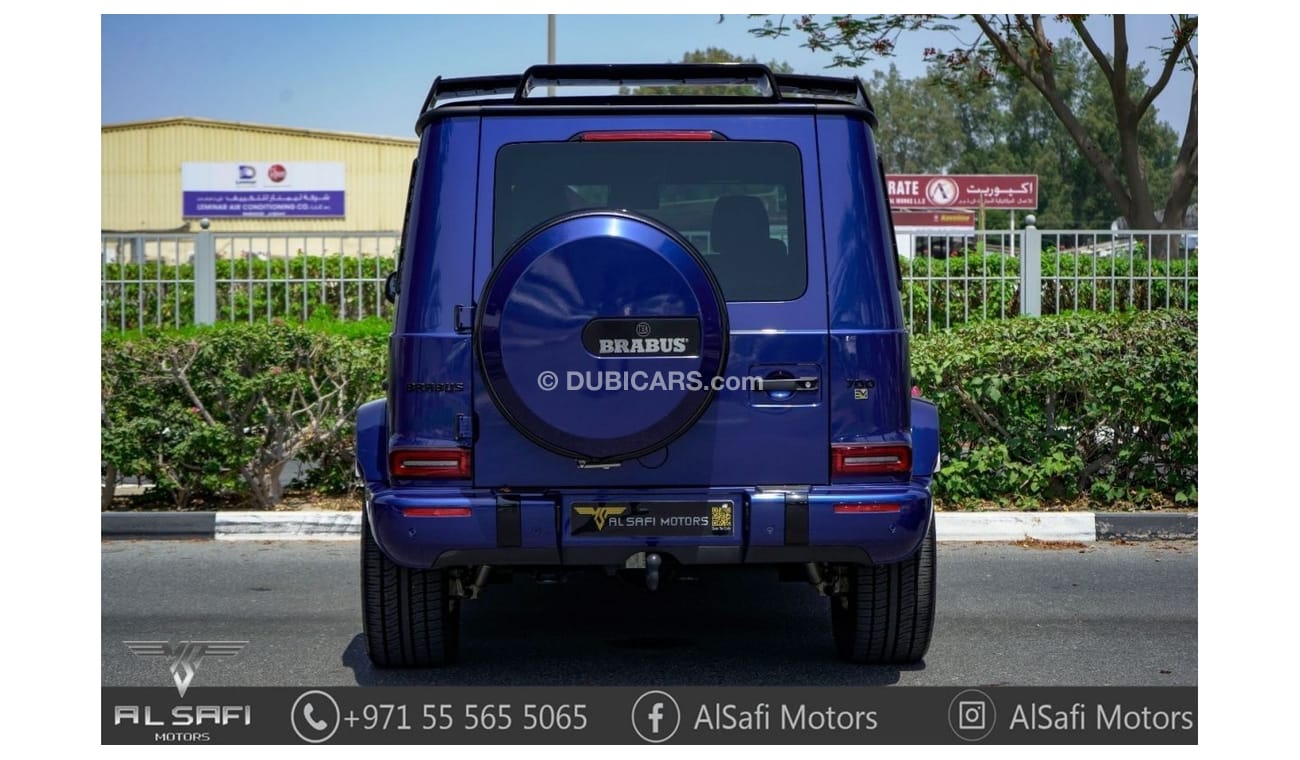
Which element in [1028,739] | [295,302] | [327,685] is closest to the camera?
[1028,739]

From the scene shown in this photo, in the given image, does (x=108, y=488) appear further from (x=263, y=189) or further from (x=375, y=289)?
(x=263, y=189)

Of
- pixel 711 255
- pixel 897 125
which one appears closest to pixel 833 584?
A: pixel 711 255

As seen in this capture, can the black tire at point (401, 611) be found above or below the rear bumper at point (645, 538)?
below

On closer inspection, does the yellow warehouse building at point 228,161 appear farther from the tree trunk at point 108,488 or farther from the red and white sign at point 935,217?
the tree trunk at point 108,488

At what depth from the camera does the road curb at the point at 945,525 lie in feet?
27.1

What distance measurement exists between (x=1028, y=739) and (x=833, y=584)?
0.89m

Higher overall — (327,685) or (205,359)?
(205,359)

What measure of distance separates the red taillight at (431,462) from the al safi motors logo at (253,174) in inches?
1679

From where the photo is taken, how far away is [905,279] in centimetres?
1241

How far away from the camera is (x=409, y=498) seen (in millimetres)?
4883

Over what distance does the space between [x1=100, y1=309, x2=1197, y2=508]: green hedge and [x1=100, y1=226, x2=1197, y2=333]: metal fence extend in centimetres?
360

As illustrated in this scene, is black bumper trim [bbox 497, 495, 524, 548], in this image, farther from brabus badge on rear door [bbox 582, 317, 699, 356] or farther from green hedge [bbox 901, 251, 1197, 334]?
green hedge [bbox 901, 251, 1197, 334]

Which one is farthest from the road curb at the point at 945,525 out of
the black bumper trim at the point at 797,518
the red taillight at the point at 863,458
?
the black bumper trim at the point at 797,518

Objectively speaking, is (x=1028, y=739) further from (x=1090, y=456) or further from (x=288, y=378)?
(x=288, y=378)
